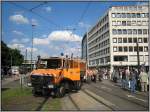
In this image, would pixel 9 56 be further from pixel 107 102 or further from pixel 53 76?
pixel 107 102

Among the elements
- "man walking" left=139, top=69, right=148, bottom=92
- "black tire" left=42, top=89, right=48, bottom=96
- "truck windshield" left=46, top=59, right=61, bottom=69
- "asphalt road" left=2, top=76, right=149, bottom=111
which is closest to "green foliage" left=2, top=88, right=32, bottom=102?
"black tire" left=42, top=89, right=48, bottom=96

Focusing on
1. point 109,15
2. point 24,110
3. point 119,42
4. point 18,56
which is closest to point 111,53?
point 119,42

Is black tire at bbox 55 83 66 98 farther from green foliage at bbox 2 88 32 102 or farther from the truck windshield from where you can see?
green foliage at bbox 2 88 32 102

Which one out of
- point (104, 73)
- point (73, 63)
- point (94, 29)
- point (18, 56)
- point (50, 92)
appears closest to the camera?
point (50, 92)

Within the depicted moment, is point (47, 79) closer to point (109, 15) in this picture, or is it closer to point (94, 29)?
point (109, 15)

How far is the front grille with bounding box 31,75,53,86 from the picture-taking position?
20.6 meters

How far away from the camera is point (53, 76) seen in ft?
67.2

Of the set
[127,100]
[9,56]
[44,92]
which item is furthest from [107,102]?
[9,56]

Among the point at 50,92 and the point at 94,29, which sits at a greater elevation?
the point at 94,29

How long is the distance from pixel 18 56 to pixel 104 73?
81491 mm

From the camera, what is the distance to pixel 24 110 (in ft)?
46.0

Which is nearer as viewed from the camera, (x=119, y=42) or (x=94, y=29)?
(x=119, y=42)

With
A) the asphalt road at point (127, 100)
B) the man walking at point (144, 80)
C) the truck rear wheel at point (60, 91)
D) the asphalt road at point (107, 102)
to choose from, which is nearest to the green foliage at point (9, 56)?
the man walking at point (144, 80)

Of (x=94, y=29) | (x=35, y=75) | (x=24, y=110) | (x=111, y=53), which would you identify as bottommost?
(x=24, y=110)
